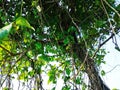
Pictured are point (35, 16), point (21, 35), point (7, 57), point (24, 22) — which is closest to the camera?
point (24, 22)

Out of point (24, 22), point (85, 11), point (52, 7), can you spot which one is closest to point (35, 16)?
point (52, 7)

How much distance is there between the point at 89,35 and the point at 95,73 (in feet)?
0.83

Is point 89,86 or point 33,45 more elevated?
point 33,45

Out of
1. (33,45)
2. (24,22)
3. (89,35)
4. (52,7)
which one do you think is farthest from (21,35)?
(24,22)

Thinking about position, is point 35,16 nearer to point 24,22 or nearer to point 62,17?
point 62,17

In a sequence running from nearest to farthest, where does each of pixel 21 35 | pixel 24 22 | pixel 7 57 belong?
pixel 24 22, pixel 21 35, pixel 7 57

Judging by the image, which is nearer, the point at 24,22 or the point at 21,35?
the point at 24,22

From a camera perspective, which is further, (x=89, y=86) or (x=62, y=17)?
(x=62, y=17)

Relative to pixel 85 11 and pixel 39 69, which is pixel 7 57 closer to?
pixel 39 69

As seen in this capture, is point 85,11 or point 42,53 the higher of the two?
point 85,11

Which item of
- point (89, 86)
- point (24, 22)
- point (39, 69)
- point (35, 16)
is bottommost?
point (24, 22)

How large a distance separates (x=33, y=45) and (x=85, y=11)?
40 cm

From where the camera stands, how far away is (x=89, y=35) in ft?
6.38

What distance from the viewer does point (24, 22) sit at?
0.55 metres
